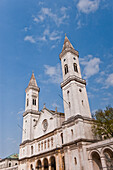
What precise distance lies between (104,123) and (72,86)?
1078 centimetres

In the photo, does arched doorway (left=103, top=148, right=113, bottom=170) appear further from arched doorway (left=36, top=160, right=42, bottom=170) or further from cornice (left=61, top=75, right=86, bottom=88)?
arched doorway (left=36, top=160, right=42, bottom=170)

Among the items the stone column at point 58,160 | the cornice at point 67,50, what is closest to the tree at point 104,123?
the stone column at point 58,160

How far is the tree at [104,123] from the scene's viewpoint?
31.8m

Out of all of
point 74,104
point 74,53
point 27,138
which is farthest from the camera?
point 27,138

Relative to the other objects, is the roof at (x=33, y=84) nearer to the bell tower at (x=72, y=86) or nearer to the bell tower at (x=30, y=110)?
the bell tower at (x=30, y=110)

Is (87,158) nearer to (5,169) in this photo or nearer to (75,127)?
(75,127)

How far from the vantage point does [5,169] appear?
63.4 metres

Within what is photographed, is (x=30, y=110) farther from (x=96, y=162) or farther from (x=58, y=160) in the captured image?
(x=96, y=162)

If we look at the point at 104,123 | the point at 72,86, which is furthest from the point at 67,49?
the point at 104,123

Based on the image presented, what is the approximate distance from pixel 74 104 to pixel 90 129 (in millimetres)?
6113

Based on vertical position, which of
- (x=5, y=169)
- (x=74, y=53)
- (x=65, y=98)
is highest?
(x=74, y=53)

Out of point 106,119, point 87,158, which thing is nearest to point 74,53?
point 106,119

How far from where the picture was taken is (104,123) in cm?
3250

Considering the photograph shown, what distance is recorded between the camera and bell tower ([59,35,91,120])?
1409 inches
